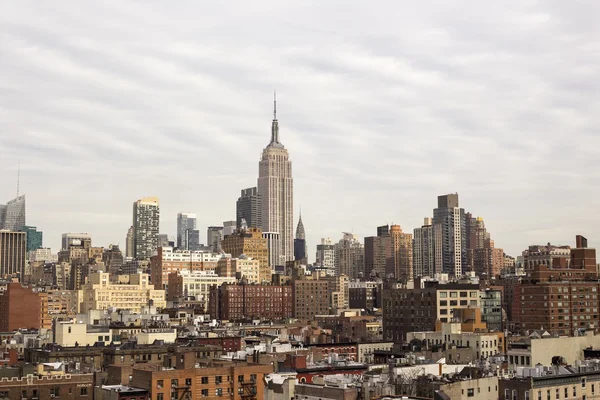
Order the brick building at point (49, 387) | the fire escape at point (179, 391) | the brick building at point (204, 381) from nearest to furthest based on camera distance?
the brick building at point (204, 381), the fire escape at point (179, 391), the brick building at point (49, 387)

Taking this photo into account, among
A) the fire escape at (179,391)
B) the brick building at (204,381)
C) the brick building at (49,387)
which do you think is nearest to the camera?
the brick building at (204,381)

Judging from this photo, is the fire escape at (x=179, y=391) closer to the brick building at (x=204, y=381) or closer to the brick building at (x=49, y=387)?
the brick building at (x=204, y=381)

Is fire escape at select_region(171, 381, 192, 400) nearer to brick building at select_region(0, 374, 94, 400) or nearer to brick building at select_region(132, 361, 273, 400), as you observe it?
brick building at select_region(132, 361, 273, 400)

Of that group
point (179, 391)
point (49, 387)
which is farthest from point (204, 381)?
point (49, 387)

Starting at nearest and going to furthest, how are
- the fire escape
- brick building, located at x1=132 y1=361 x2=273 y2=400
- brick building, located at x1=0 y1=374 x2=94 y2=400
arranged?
brick building, located at x1=132 y1=361 x2=273 y2=400 → the fire escape → brick building, located at x1=0 y1=374 x2=94 y2=400

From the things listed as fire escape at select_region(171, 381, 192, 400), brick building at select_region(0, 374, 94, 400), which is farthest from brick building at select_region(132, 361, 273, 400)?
brick building at select_region(0, 374, 94, 400)

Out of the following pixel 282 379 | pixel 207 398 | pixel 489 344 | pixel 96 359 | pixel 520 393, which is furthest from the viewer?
pixel 489 344

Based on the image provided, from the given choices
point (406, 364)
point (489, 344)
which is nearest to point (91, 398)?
point (406, 364)

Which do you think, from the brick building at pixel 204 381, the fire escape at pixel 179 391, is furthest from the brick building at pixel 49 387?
the fire escape at pixel 179 391

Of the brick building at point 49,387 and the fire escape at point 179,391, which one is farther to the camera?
the brick building at point 49,387

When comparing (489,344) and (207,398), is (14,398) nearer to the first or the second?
(207,398)

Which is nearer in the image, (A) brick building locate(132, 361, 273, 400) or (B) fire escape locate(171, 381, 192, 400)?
(A) brick building locate(132, 361, 273, 400)
